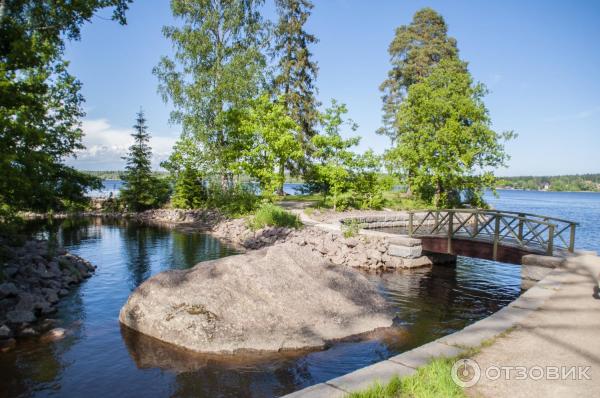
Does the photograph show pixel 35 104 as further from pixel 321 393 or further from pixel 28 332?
pixel 321 393

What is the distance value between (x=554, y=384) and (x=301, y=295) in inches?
219

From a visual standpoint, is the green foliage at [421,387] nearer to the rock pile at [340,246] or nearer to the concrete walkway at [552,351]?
the concrete walkway at [552,351]

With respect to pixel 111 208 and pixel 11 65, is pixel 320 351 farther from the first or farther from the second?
pixel 111 208

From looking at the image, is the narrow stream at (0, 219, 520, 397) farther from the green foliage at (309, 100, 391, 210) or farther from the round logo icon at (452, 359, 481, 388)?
the green foliage at (309, 100, 391, 210)

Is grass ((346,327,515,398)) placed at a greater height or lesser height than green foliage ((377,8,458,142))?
lesser

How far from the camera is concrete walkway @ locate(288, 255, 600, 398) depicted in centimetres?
470

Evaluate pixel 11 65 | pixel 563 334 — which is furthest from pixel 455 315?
pixel 11 65

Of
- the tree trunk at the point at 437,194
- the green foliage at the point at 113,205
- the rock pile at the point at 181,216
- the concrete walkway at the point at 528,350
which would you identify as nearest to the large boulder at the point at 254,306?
the concrete walkway at the point at 528,350

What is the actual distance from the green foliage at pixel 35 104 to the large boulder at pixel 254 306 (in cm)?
422

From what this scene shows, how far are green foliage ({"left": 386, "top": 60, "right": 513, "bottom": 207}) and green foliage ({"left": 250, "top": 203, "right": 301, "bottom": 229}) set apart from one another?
40.0 ft

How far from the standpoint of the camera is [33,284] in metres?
11.8

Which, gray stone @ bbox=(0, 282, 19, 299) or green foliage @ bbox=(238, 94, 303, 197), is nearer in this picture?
gray stone @ bbox=(0, 282, 19, 299)

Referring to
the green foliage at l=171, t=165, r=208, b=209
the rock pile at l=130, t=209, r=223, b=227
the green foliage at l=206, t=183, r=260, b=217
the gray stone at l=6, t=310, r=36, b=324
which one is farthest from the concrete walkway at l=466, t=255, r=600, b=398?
the green foliage at l=171, t=165, r=208, b=209

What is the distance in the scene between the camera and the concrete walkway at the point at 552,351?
474 cm
